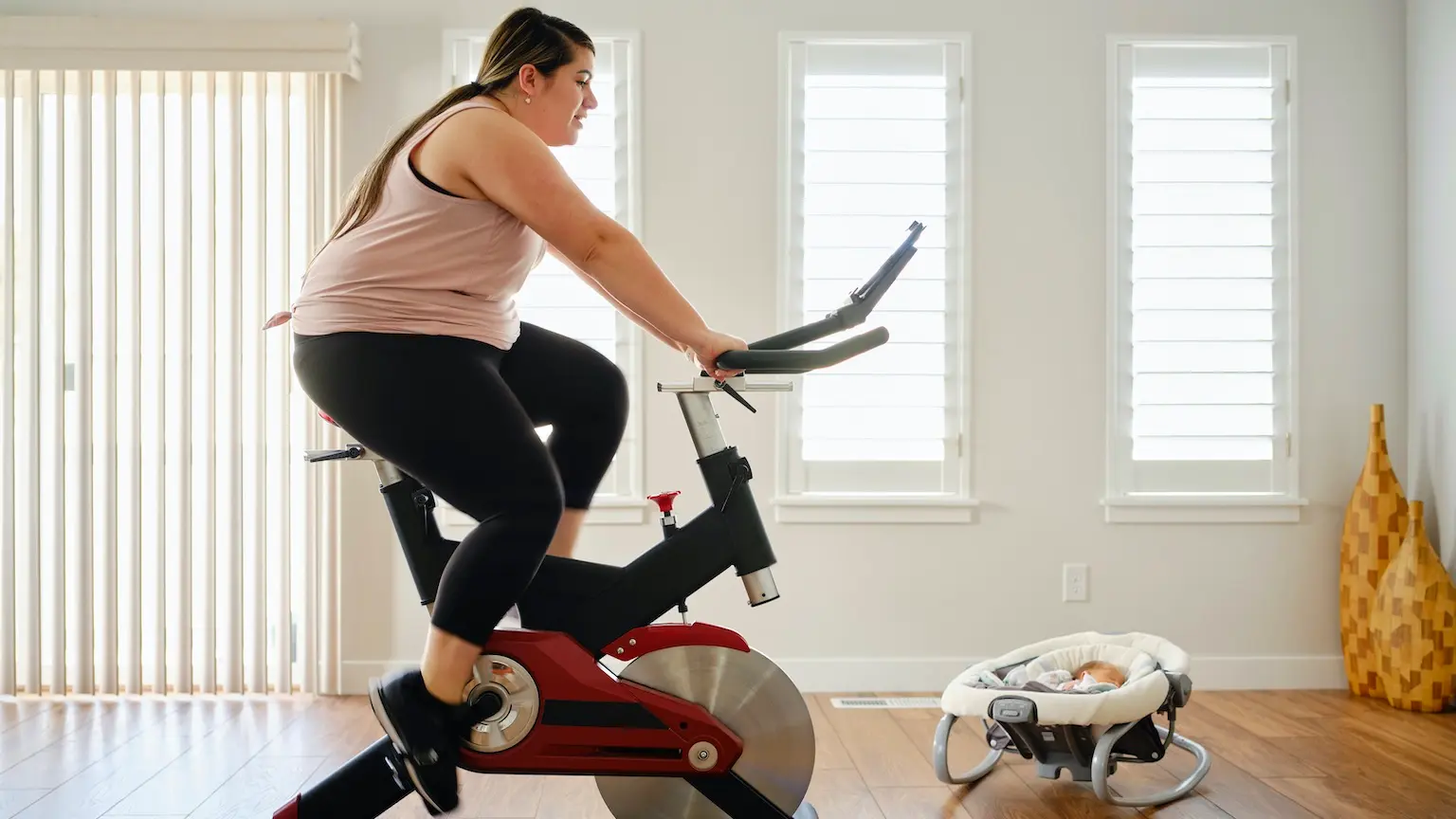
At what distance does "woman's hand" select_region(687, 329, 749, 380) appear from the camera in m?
1.51

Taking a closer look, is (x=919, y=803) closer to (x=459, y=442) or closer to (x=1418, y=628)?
(x=459, y=442)

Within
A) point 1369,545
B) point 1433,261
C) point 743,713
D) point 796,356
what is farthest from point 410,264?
point 1433,261

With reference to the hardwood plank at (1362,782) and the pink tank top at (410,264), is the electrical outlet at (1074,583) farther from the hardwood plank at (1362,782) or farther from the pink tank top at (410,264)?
the pink tank top at (410,264)

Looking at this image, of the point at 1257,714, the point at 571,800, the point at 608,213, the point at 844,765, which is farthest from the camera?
the point at 608,213

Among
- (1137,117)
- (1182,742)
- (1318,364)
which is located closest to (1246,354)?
(1318,364)

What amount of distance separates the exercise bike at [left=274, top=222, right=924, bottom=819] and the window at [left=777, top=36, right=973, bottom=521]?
4.55 ft

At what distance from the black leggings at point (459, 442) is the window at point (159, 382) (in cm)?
158

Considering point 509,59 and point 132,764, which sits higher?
point 509,59

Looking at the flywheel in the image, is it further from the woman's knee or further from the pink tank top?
the pink tank top

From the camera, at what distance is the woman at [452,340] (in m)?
1.52

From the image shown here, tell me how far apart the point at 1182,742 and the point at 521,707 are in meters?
1.40

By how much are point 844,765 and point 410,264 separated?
4.73 feet

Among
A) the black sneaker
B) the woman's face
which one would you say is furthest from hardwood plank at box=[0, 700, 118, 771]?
the woman's face

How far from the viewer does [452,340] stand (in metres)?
1.58
